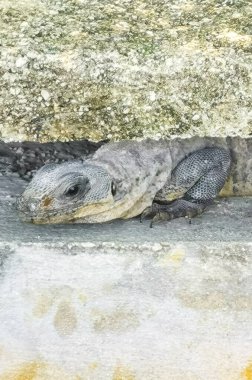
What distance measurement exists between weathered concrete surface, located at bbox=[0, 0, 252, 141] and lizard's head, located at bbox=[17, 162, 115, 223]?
14.1 inches

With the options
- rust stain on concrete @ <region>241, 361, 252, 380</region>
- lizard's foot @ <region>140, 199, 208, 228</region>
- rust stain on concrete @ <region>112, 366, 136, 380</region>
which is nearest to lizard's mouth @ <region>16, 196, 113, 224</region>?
lizard's foot @ <region>140, 199, 208, 228</region>

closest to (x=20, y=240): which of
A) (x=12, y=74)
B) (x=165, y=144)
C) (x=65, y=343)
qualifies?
(x=65, y=343)

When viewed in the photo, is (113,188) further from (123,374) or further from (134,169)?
(123,374)

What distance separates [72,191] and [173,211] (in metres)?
0.62

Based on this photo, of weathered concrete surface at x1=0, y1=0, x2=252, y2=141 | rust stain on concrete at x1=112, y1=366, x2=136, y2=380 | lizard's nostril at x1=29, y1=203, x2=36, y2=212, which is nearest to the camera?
weathered concrete surface at x1=0, y1=0, x2=252, y2=141

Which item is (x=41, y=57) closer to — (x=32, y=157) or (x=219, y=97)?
(x=219, y=97)

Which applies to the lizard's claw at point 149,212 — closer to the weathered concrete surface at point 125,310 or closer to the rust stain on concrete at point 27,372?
the weathered concrete surface at point 125,310

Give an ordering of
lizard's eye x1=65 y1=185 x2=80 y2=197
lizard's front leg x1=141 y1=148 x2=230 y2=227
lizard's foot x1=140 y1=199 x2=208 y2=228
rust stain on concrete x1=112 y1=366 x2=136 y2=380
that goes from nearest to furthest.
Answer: rust stain on concrete x1=112 y1=366 x2=136 y2=380, lizard's eye x1=65 y1=185 x2=80 y2=197, lizard's foot x1=140 y1=199 x2=208 y2=228, lizard's front leg x1=141 y1=148 x2=230 y2=227

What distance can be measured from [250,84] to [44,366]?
5.64ft

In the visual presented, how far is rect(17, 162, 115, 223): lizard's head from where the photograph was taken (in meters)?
4.13

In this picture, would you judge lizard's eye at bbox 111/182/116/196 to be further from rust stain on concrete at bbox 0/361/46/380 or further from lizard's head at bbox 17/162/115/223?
rust stain on concrete at bbox 0/361/46/380

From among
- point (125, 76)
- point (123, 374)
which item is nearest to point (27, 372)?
point (123, 374)

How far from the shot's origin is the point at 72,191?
4.23m

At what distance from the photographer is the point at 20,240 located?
160 inches
